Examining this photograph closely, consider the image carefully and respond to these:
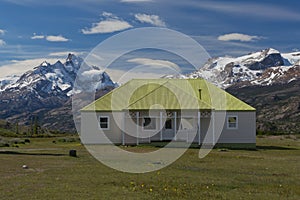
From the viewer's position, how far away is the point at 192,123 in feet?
181

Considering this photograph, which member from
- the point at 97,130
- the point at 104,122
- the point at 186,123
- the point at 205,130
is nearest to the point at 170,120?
the point at 186,123

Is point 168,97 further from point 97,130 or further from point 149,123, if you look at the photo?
point 97,130

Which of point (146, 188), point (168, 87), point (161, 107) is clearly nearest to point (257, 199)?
point (146, 188)

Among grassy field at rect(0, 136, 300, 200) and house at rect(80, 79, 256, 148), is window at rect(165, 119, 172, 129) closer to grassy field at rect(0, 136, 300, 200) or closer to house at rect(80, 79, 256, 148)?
house at rect(80, 79, 256, 148)

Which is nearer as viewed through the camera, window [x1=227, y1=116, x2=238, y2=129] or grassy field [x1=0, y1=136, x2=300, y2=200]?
grassy field [x1=0, y1=136, x2=300, y2=200]

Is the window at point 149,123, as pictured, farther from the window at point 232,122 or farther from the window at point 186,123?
the window at point 232,122

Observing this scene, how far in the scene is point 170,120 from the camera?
56.2 meters

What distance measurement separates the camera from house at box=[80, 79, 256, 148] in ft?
177

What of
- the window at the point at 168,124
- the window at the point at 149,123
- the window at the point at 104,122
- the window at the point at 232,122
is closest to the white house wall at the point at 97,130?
the window at the point at 104,122

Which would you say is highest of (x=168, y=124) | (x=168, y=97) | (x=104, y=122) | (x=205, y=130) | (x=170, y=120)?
(x=168, y=97)

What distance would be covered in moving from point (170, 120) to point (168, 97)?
2.58 m

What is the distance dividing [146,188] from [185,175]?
5.19 metres

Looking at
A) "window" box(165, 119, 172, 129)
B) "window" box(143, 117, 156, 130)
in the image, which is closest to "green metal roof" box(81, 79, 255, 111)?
"window" box(143, 117, 156, 130)

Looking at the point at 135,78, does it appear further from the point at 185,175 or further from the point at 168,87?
the point at 185,175
